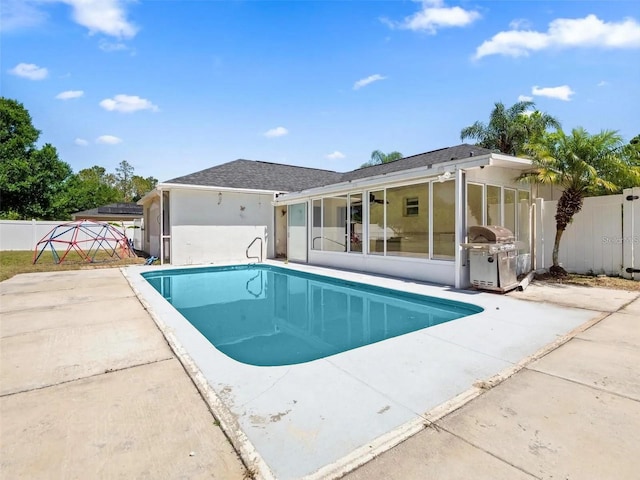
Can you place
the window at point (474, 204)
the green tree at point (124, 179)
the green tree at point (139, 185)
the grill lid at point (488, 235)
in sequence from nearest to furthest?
1. the grill lid at point (488, 235)
2. the window at point (474, 204)
3. the green tree at point (139, 185)
4. the green tree at point (124, 179)

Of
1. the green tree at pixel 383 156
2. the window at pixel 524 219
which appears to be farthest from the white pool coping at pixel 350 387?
the green tree at pixel 383 156

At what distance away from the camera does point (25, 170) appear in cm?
2930

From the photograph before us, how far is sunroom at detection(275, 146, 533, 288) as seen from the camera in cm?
857

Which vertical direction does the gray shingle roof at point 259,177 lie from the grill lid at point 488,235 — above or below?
above

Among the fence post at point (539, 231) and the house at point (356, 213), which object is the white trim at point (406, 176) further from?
the fence post at point (539, 231)

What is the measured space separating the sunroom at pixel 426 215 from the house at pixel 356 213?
30 mm

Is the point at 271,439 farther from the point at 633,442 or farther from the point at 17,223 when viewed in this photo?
the point at 17,223

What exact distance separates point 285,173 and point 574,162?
1385 centimetres

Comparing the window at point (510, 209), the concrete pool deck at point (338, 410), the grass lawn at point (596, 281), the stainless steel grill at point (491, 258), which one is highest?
the window at point (510, 209)

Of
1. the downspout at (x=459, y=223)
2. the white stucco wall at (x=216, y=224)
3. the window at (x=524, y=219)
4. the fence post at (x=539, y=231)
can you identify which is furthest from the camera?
the white stucco wall at (x=216, y=224)

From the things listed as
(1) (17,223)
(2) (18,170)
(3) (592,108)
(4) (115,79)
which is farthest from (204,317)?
(2) (18,170)

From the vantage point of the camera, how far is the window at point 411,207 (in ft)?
32.1

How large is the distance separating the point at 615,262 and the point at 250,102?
1536cm

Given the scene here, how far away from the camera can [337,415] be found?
9.37ft
